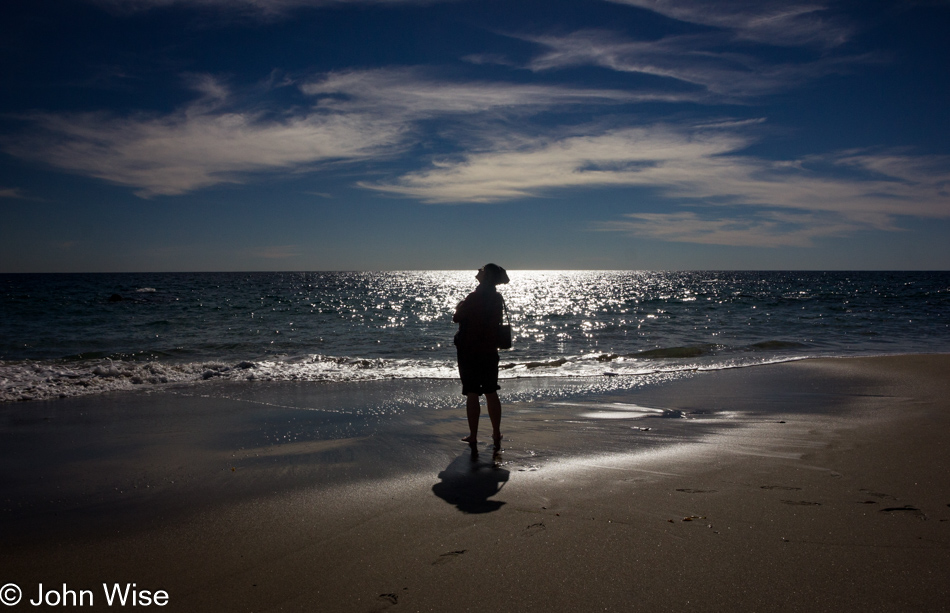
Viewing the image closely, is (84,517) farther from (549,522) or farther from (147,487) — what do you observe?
(549,522)

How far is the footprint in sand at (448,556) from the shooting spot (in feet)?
9.58

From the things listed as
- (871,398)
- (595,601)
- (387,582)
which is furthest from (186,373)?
(871,398)

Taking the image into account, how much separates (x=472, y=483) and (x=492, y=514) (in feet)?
2.22

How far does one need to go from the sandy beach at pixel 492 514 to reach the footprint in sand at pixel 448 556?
21mm

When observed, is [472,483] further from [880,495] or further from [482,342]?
[880,495]

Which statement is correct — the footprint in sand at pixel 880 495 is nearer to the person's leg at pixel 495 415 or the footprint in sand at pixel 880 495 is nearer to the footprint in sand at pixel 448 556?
the footprint in sand at pixel 448 556

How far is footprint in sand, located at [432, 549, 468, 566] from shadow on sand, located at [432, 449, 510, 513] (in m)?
0.60

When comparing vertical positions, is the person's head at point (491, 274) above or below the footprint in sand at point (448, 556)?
above

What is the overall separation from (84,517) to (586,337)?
16.1 metres

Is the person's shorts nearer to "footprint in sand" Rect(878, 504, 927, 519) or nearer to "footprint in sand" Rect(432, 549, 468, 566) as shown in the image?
"footprint in sand" Rect(432, 549, 468, 566)

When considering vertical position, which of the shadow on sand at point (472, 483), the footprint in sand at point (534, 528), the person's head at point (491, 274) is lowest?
the shadow on sand at point (472, 483)

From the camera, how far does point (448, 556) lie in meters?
2.98

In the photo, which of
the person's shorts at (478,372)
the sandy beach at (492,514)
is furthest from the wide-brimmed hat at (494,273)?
the sandy beach at (492,514)

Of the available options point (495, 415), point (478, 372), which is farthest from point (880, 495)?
point (478, 372)
